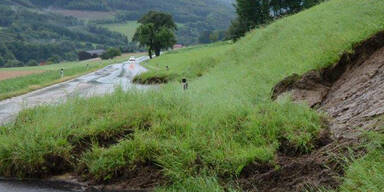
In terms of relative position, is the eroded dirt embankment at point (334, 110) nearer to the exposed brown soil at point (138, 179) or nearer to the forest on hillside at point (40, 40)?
the exposed brown soil at point (138, 179)

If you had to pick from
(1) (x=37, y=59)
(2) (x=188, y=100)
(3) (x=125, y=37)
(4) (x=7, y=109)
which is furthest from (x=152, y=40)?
(3) (x=125, y=37)

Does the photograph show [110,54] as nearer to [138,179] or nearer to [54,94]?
[54,94]

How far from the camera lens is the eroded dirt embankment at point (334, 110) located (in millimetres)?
5027

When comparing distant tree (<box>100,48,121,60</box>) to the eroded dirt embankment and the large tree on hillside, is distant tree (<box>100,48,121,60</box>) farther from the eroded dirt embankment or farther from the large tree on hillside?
the eroded dirt embankment

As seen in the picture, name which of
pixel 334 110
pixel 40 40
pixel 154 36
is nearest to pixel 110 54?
pixel 154 36

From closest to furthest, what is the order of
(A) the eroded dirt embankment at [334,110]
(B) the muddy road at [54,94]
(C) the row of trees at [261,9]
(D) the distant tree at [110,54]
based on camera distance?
(A) the eroded dirt embankment at [334,110], (B) the muddy road at [54,94], (C) the row of trees at [261,9], (D) the distant tree at [110,54]

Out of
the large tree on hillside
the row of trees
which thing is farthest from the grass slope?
the large tree on hillside

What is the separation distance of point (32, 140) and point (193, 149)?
2.86 meters

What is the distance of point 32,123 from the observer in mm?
7809

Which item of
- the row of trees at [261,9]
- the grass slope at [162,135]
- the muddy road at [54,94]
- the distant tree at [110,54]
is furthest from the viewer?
the distant tree at [110,54]

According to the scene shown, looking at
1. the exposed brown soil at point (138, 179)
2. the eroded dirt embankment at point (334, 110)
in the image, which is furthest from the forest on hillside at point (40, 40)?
the exposed brown soil at point (138, 179)

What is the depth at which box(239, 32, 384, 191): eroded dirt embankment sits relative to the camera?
5.03 meters

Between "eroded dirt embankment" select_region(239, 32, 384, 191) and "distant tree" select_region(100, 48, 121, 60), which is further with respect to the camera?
"distant tree" select_region(100, 48, 121, 60)

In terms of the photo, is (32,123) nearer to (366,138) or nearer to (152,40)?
(366,138)
